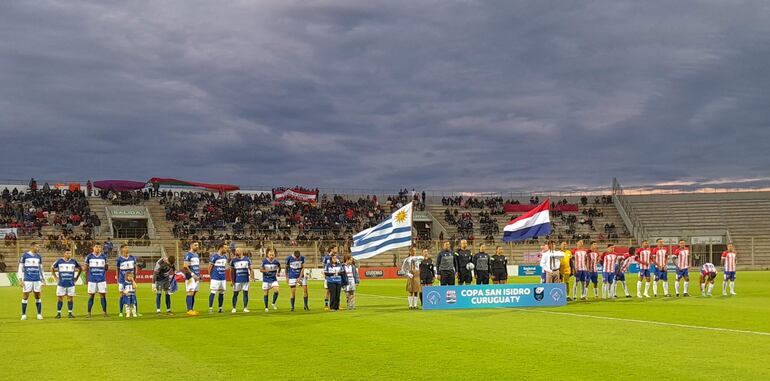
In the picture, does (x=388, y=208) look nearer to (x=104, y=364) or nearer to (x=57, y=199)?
(x=57, y=199)

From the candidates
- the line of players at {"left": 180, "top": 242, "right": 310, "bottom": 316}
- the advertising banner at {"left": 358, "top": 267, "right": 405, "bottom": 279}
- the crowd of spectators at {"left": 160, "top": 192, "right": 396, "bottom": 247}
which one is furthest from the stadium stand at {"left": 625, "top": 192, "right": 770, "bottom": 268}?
the line of players at {"left": 180, "top": 242, "right": 310, "bottom": 316}

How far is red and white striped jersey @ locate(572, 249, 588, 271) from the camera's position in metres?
29.5

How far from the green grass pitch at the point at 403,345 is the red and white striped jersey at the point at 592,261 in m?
5.10

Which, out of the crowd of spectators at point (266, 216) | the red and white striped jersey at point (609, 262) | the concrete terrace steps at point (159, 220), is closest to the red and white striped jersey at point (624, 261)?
the red and white striped jersey at point (609, 262)

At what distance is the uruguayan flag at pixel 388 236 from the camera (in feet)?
83.9

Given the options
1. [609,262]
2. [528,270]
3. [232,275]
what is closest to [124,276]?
[232,275]

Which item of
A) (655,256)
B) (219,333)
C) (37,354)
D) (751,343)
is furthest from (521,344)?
(655,256)

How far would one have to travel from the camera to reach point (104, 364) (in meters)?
12.8

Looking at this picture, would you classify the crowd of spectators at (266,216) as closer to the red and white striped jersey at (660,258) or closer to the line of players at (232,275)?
the red and white striped jersey at (660,258)

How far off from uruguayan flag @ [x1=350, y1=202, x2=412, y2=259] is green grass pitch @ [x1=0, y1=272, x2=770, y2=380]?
Result: 2.75m

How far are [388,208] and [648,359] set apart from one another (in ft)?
225

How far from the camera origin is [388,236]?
2627 cm

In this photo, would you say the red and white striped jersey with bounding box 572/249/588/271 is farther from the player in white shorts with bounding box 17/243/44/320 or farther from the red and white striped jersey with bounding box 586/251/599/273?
the player in white shorts with bounding box 17/243/44/320

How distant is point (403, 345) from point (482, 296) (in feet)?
33.3
